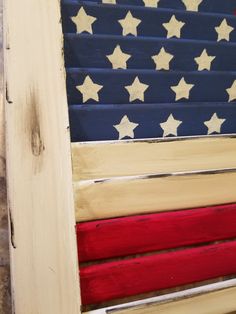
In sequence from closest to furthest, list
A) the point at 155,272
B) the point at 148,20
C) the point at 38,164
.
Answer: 1. the point at 38,164
2. the point at 155,272
3. the point at 148,20

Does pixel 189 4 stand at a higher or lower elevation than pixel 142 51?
higher

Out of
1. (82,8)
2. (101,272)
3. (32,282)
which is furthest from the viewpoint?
(82,8)

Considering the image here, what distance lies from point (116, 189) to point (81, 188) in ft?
0.32

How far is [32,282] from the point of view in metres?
0.79

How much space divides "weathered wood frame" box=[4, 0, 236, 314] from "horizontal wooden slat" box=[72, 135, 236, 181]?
0.07 metres

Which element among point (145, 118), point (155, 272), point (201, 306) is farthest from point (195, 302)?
point (145, 118)

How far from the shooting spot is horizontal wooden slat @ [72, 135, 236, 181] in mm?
916

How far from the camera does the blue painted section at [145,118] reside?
94cm

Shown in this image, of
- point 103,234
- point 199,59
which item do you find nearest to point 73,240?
point 103,234

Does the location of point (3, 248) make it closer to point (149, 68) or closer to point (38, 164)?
point (38, 164)

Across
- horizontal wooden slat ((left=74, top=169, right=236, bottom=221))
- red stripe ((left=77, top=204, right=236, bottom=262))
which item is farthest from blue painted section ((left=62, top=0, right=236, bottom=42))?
red stripe ((left=77, top=204, right=236, bottom=262))

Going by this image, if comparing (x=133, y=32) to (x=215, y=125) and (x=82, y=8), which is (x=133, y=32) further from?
(x=215, y=125)

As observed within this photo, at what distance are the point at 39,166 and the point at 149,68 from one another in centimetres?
47

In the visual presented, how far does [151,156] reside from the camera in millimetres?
966
